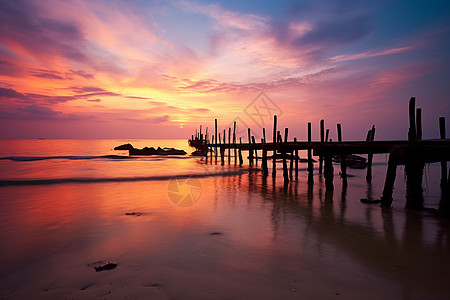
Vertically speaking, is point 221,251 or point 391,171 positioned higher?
point 391,171

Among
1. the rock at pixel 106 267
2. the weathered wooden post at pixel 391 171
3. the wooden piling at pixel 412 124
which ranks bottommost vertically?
the rock at pixel 106 267

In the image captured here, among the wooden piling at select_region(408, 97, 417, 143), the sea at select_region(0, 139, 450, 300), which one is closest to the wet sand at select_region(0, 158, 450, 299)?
the sea at select_region(0, 139, 450, 300)

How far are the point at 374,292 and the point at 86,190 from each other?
16.1 metres

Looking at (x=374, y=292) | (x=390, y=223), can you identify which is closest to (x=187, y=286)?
(x=374, y=292)

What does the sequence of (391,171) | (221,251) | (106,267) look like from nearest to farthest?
1. (106,267)
2. (221,251)
3. (391,171)

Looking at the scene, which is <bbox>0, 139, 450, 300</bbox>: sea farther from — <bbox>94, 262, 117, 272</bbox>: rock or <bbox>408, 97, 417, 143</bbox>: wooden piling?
<bbox>408, 97, 417, 143</bbox>: wooden piling

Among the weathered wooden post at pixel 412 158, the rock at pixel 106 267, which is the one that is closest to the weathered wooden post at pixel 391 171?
the weathered wooden post at pixel 412 158

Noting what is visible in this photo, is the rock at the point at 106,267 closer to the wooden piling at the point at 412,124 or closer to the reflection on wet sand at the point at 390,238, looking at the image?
the reflection on wet sand at the point at 390,238

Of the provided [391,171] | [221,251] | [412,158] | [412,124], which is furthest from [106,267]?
[412,124]

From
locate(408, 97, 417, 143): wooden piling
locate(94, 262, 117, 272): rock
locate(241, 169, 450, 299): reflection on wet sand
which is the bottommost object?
locate(241, 169, 450, 299): reflection on wet sand

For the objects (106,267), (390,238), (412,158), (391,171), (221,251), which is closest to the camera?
(106,267)

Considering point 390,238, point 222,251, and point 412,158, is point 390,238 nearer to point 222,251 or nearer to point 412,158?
point 412,158

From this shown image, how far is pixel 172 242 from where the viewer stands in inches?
263

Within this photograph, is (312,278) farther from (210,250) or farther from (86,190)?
(86,190)
